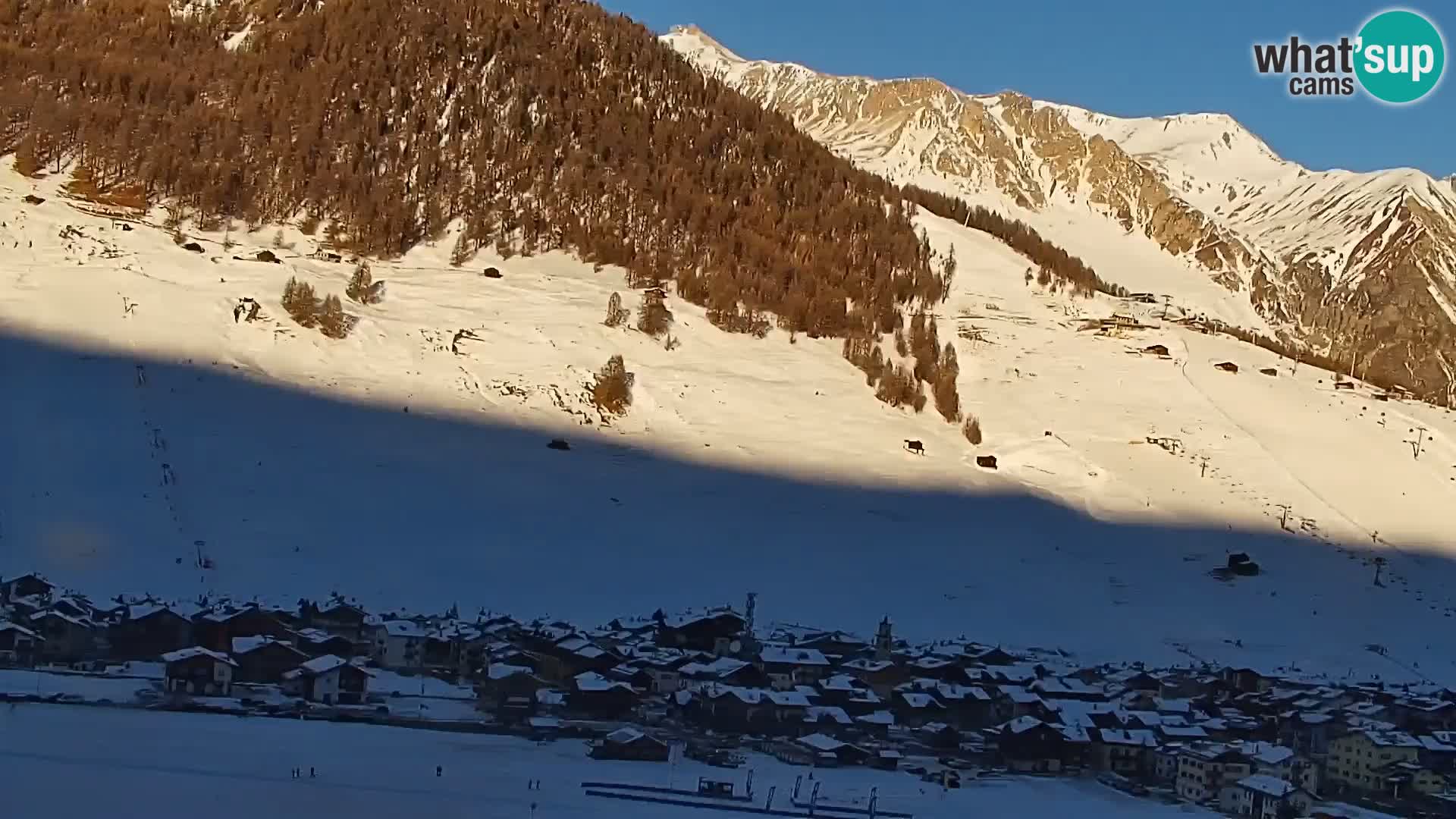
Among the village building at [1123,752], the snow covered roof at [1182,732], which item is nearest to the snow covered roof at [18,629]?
the village building at [1123,752]

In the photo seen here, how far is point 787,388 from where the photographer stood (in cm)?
2820

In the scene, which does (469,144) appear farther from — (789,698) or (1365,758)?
(1365,758)

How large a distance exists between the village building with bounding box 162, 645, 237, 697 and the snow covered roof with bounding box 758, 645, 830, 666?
5.32 meters

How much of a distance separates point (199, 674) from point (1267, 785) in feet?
29.9

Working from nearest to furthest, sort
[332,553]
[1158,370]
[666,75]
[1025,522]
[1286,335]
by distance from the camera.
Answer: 1. [332,553]
2. [1025,522]
3. [1158,370]
4. [666,75]
5. [1286,335]

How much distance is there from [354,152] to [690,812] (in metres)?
30.6

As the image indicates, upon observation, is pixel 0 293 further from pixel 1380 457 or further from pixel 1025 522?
pixel 1380 457

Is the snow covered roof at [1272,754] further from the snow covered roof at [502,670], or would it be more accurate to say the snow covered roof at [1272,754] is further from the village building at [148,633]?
the village building at [148,633]

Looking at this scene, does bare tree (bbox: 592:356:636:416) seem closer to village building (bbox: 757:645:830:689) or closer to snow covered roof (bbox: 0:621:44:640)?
village building (bbox: 757:645:830:689)

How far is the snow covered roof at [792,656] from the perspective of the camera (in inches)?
582

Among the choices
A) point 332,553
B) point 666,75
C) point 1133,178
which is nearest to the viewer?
point 332,553

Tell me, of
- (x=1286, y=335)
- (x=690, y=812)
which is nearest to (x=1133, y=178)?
(x=1286, y=335)

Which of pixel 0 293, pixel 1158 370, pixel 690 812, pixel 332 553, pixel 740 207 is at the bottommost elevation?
pixel 690 812

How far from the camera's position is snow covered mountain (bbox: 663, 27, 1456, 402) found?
87.8 metres
